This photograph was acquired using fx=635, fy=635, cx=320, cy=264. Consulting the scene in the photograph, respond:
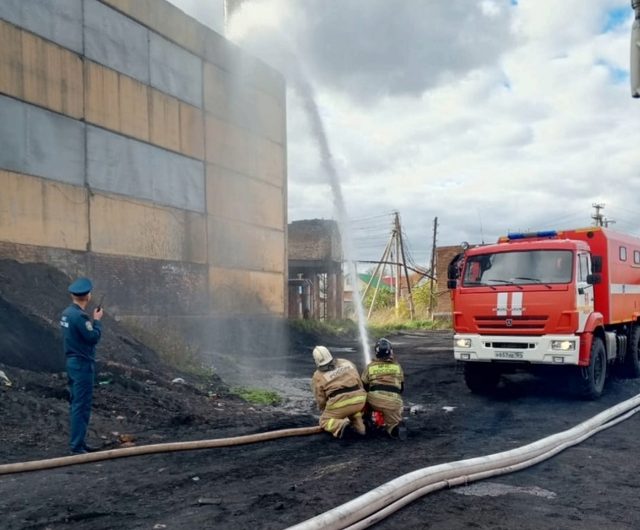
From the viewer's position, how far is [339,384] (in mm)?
7566

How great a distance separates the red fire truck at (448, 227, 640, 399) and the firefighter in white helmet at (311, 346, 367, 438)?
12.1ft

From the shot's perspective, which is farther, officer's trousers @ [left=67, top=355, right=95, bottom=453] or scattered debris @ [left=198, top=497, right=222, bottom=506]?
officer's trousers @ [left=67, top=355, right=95, bottom=453]

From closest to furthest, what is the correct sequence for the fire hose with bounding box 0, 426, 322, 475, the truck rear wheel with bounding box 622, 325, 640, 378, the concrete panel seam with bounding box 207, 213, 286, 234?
the fire hose with bounding box 0, 426, 322, 475, the truck rear wheel with bounding box 622, 325, 640, 378, the concrete panel seam with bounding box 207, 213, 286, 234

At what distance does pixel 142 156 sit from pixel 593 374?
11.1m

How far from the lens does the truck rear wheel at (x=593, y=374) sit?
10461 mm

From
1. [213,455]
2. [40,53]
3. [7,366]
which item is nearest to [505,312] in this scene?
[213,455]

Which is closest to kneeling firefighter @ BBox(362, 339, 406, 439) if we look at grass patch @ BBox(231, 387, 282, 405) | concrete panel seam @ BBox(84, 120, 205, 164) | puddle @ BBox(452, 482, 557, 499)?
puddle @ BBox(452, 482, 557, 499)

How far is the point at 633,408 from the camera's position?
9781mm

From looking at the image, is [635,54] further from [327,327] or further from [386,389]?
[327,327]

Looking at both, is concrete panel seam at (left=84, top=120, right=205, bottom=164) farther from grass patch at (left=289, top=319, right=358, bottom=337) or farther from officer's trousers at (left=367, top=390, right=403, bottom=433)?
officer's trousers at (left=367, top=390, right=403, bottom=433)

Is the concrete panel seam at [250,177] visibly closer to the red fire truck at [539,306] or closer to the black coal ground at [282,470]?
the black coal ground at [282,470]

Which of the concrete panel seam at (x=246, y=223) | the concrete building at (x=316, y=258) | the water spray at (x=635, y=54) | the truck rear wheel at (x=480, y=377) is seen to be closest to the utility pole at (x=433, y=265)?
the concrete building at (x=316, y=258)

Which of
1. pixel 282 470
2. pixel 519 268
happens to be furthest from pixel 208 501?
pixel 519 268

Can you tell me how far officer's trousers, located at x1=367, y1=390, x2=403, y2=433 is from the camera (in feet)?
25.6
